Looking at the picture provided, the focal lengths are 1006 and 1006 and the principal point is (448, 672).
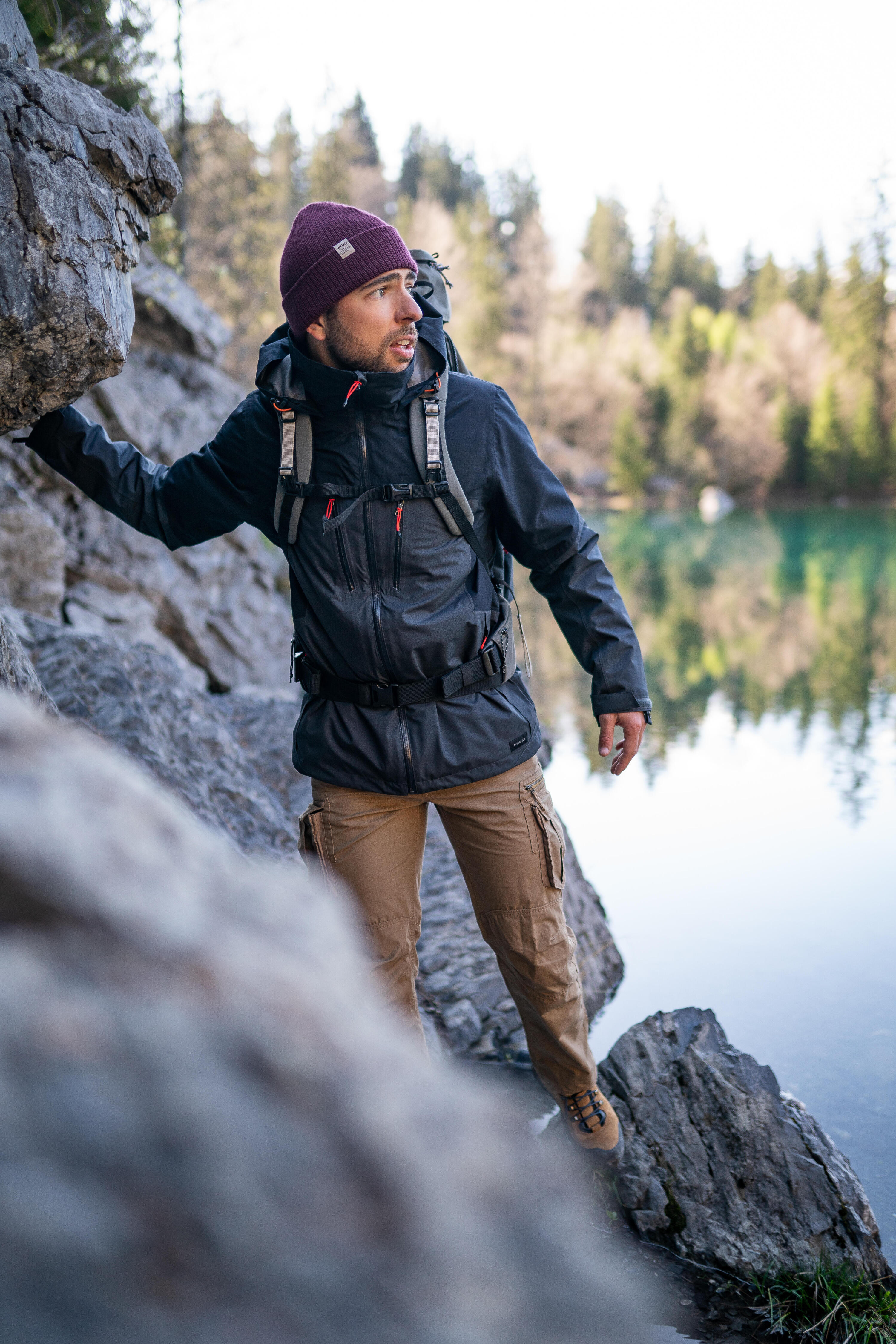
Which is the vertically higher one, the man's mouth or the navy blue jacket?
the man's mouth

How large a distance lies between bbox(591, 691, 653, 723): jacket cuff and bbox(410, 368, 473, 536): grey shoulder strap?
0.68 meters

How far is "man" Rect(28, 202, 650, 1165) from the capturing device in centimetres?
271

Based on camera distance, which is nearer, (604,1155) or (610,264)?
(604,1155)

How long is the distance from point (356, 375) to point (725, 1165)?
247cm

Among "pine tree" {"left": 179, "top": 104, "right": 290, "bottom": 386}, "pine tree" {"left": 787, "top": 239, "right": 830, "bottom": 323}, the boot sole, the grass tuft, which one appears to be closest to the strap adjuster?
the boot sole

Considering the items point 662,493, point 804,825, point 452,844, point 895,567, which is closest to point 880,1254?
point 452,844

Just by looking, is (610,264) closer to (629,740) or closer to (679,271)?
(679,271)

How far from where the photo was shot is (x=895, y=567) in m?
22.4

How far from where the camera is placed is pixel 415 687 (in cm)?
275

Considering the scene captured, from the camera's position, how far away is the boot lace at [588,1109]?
3064 millimetres

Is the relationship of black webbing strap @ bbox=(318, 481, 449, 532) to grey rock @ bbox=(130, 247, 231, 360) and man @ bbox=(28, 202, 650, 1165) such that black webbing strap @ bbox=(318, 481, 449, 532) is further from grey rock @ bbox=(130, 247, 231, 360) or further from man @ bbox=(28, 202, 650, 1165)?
grey rock @ bbox=(130, 247, 231, 360)

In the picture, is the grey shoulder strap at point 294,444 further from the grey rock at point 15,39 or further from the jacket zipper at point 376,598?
the grey rock at point 15,39

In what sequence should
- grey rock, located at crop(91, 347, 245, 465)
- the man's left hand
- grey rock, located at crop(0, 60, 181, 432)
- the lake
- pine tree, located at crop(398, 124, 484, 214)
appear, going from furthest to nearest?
pine tree, located at crop(398, 124, 484, 214), grey rock, located at crop(91, 347, 245, 465), the lake, the man's left hand, grey rock, located at crop(0, 60, 181, 432)

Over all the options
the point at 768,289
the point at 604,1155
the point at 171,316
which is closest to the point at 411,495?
the point at 604,1155
